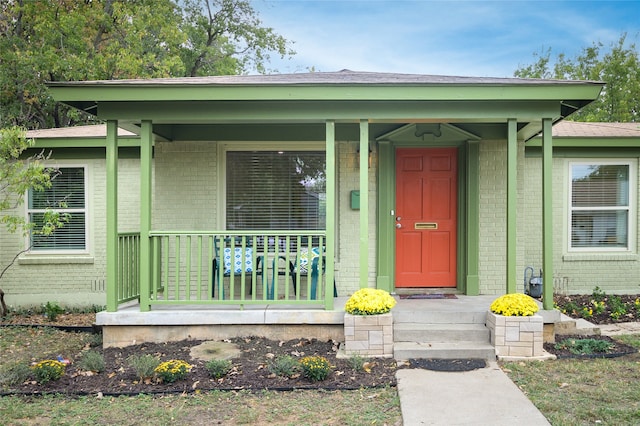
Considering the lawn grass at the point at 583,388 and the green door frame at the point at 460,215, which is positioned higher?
the green door frame at the point at 460,215

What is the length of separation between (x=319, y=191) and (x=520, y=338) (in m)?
3.30

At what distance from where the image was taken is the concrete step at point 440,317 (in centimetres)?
570

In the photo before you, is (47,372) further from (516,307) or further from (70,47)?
(70,47)

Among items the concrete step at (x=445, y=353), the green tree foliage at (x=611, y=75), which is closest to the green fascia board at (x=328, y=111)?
the concrete step at (x=445, y=353)

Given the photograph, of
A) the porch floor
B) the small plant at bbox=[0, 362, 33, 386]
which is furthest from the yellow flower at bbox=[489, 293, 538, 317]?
the small plant at bbox=[0, 362, 33, 386]

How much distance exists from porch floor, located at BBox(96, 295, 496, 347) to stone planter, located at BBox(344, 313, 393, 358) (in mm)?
422

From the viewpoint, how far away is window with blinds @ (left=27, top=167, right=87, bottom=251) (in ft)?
27.9

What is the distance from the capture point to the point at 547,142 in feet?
18.6

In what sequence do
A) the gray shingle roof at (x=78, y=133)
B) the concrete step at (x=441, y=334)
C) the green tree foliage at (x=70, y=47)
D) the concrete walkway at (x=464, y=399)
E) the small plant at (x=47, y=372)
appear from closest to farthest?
1. the concrete walkway at (x=464, y=399)
2. the small plant at (x=47, y=372)
3. the concrete step at (x=441, y=334)
4. the gray shingle roof at (x=78, y=133)
5. the green tree foliage at (x=70, y=47)

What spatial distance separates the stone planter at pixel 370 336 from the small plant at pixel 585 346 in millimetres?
1847

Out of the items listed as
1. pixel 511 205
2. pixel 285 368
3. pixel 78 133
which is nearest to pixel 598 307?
pixel 511 205

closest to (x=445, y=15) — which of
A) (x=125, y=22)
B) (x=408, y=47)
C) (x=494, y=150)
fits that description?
(x=408, y=47)

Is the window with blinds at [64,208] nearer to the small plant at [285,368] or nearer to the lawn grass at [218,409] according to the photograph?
the lawn grass at [218,409]

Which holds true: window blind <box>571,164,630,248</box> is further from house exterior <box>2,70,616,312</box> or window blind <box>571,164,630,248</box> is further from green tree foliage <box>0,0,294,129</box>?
green tree foliage <box>0,0,294,129</box>
